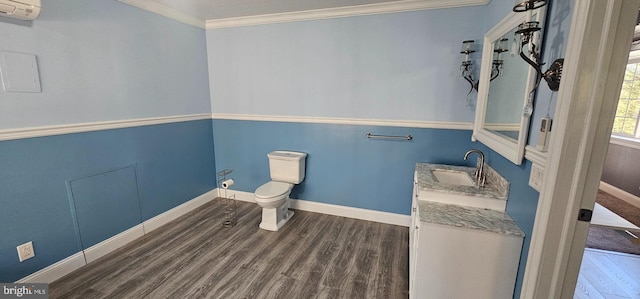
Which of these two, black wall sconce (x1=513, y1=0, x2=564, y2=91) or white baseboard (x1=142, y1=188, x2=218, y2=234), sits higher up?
black wall sconce (x1=513, y1=0, x2=564, y2=91)

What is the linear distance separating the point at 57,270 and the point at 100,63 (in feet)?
5.47

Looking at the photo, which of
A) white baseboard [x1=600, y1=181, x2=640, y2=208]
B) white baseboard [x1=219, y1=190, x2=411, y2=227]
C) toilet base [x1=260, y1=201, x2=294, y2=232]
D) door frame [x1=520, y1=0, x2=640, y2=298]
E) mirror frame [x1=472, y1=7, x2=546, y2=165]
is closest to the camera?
door frame [x1=520, y1=0, x2=640, y2=298]

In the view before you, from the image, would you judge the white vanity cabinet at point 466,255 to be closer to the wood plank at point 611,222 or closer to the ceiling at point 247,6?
the wood plank at point 611,222

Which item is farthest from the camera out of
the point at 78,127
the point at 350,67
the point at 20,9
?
the point at 350,67

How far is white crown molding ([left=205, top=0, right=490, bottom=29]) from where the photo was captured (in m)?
2.40

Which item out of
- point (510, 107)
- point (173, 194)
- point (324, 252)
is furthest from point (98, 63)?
point (510, 107)

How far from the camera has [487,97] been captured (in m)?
2.09

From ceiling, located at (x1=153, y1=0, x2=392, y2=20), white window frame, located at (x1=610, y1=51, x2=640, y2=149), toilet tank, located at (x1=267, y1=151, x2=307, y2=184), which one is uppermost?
ceiling, located at (x1=153, y1=0, x2=392, y2=20)

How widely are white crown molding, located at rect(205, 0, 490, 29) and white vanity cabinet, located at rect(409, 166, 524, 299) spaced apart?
1915 millimetres

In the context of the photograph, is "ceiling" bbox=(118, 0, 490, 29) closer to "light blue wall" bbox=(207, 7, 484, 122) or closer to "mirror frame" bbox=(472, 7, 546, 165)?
"light blue wall" bbox=(207, 7, 484, 122)

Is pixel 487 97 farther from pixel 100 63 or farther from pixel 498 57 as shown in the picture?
pixel 100 63

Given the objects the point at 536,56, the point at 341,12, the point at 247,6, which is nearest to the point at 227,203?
the point at 247,6

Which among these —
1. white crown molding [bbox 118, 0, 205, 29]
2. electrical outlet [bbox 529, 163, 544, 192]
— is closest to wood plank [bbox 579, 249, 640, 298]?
electrical outlet [bbox 529, 163, 544, 192]

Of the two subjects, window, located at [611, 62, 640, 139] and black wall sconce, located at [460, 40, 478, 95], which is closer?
black wall sconce, located at [460, 40, 478, 95]
